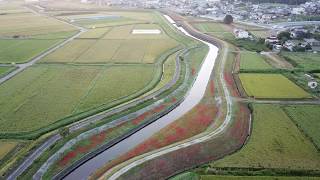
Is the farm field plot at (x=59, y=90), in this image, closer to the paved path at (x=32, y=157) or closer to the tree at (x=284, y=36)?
the paved path at (x=32, y=157)

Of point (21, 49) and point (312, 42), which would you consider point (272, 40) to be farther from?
point (21, 49)

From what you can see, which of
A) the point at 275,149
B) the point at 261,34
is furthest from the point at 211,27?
the point at 275,149

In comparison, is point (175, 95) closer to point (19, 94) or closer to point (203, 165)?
point (203, 165)

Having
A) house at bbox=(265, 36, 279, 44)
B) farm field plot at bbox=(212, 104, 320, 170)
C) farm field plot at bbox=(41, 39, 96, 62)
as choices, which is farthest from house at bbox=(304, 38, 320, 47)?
farm field plot at bbox=(41, 39, 96, 62)

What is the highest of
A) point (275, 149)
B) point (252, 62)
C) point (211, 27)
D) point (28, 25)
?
point (28, 25)

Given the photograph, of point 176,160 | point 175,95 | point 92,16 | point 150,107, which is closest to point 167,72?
point 175,95

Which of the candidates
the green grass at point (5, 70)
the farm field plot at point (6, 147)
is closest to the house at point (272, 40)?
the green grass at point (5, 70)
